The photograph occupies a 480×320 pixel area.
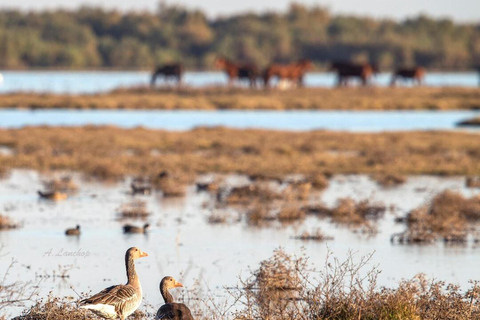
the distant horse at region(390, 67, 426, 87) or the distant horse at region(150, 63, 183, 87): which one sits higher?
the distant horse at region(150, 63, 183, 87)

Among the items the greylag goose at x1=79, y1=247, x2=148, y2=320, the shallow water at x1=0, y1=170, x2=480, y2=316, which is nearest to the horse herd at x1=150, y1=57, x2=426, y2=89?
the shallow water at x1=0, y1=170, x2=480, y2=316

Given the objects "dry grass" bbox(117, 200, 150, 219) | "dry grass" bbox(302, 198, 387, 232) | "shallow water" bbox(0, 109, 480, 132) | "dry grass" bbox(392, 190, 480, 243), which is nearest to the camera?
"dry grass" bbox(392, 190, 480, 243)

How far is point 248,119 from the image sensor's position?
142 feet

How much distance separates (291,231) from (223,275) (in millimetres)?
3874

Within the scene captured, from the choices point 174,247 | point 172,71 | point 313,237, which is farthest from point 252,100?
point 174,247

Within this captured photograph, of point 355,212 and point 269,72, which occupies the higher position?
point 269,72

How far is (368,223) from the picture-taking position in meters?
17.6

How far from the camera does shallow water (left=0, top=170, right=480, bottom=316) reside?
13070mm

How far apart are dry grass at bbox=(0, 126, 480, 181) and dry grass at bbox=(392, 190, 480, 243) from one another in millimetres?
6414

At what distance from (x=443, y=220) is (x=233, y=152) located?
1302 cm

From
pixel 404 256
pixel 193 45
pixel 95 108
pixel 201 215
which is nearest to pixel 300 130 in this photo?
pixel 95 108

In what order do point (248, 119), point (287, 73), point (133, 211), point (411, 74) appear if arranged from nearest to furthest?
point (133, 211), point (248, 119), point (287, 73), point (411, 74)

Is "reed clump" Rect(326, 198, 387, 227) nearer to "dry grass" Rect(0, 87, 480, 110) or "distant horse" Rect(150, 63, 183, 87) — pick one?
"dry grass" Rect(0, 87, 480, 110)
